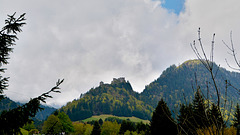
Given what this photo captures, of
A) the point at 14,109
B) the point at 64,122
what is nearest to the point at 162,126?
the point at 14,109

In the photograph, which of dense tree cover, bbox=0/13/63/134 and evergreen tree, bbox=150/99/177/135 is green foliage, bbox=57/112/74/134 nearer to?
evergreen tree, bbox=150/99/177/135

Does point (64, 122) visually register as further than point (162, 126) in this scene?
Yes

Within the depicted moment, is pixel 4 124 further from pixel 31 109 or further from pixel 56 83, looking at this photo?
pixel 56 83

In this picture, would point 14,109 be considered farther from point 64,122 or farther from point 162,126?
point 64,122

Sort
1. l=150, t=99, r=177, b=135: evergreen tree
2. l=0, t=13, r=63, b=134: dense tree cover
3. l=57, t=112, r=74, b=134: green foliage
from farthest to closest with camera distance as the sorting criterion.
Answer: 1. l=57, t=112, r=74, b=134: green foliage
2. l=150, t=99, r=177, b=135: evergreen tree
3. l=0, t=13, r=63, b=134: dense tree cover

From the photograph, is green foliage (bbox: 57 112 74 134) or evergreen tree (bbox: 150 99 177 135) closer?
evergreen tree (bbox: 150 99 177 135)

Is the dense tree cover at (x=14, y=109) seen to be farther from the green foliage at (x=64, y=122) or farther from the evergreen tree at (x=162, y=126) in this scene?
the green foliage at (x=64, y=122)

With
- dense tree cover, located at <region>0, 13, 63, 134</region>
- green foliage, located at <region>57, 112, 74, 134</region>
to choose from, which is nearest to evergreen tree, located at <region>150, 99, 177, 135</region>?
dense tree cover, located at <region>0, 13, 63, 134</region>

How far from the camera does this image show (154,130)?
20922 millimetres

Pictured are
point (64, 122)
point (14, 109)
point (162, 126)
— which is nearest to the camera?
point (14, 109)

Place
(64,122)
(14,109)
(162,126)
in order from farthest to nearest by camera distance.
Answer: (64,122) → (162,126) → (14,109)

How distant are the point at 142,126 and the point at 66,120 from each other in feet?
99.0

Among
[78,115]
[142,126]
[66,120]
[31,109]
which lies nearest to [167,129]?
[31,109]

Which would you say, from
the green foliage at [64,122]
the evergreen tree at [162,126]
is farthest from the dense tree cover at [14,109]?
the green foliage at [64,122]
